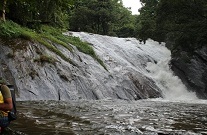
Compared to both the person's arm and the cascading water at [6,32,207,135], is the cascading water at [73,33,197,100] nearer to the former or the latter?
the cascading water at [6,32,207,135]

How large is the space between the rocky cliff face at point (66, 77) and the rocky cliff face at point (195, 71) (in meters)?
5.36

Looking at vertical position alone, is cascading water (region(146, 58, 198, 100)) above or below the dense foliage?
below

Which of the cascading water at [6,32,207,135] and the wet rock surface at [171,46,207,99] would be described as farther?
the wet rock surface at [171,46,207,99]

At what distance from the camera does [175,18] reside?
60.8 ft

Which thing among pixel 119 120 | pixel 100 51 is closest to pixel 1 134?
pixel 119 120

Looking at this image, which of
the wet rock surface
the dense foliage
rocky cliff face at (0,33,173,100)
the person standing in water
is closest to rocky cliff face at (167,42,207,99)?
the wet rock surface

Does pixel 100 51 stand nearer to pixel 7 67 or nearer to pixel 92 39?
pixel 92 39

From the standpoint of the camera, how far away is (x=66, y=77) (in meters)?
16.0

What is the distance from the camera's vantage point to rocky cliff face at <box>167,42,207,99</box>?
25766 mm

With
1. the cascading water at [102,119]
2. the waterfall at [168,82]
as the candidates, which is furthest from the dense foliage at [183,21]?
the waterfall at [168,82]

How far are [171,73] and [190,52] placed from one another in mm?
7224

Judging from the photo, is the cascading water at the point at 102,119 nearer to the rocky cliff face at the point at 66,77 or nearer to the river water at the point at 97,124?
the river water at the point at 97,124

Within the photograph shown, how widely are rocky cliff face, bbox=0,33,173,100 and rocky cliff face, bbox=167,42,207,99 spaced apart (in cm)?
536

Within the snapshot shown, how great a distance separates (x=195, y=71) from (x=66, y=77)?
1446cm
